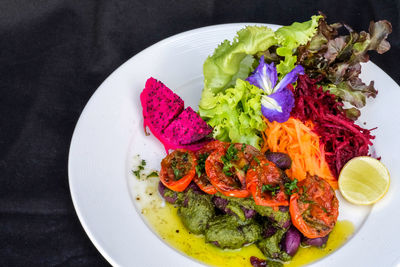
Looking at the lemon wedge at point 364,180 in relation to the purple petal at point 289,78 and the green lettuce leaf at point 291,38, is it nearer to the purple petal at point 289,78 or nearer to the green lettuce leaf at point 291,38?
the purple petal at point 289,78

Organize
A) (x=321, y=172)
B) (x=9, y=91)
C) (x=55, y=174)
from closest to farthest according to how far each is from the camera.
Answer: (x=321, y=172) → (x=55, y=174) → (x=9, y=91)

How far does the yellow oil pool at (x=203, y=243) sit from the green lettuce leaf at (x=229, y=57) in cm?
103

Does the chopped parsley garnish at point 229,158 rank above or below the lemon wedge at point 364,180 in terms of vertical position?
above

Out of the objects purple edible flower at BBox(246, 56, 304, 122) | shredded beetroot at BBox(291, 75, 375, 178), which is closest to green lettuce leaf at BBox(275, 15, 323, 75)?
purple edible flower at BBox(246, 56, 304, 122)

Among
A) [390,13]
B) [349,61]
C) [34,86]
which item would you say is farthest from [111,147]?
[390,13]

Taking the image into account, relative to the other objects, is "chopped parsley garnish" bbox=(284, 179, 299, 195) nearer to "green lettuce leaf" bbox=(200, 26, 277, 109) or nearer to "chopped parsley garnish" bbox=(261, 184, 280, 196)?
"chopped parsley garnish" bbox=(261, 184, 280, 196)

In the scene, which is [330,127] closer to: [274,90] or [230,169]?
[274,90]

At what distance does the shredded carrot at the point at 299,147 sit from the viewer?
13.5ft

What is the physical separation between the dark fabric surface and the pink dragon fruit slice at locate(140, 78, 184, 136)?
0.98 metres

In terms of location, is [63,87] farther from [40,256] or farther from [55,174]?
[40,256]

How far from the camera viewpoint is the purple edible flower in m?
4.12

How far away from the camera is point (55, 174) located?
459cm

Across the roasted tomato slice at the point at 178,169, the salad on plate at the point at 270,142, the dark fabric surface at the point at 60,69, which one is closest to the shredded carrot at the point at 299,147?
the salad on plate at the point at 270,142

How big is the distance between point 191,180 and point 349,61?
1806 millimetres
